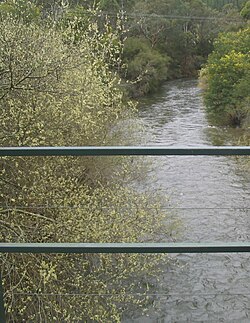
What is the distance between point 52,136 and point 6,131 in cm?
72

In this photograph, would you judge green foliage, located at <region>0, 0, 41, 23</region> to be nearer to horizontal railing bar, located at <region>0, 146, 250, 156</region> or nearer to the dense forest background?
the dense forest background

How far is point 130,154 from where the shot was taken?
1.16m

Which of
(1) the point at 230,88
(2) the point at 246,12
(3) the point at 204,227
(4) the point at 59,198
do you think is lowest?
(3) the point at 204,227

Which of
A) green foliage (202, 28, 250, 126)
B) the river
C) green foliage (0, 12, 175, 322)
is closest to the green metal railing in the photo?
the river

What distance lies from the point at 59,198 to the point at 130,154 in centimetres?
450

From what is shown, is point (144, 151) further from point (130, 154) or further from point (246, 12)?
point (246, 12)

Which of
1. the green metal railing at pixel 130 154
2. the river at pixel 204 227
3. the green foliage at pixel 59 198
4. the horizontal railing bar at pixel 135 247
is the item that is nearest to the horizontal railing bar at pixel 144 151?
the green metal railing at pixel 130 154

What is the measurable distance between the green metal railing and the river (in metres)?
1.57

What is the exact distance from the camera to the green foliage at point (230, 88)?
61.4ft

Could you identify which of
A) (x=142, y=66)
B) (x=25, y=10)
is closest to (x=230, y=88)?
(x=142, y=66)

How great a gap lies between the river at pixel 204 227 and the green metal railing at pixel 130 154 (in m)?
1.57

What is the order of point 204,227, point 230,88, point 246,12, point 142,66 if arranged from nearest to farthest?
point 204,227 < point 230,88 < point 142,66 < point 246,12

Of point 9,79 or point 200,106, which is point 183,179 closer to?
point 9,79

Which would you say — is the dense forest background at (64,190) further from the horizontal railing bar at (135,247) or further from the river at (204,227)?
the horizontal railing bar at (135,247)
